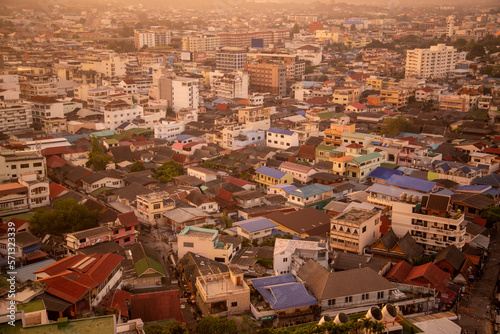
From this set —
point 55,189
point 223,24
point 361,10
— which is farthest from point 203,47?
point 361,10

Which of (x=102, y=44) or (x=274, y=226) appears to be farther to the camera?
(x=102, y=44)

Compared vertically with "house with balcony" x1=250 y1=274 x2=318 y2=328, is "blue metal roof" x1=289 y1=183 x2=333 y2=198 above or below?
above

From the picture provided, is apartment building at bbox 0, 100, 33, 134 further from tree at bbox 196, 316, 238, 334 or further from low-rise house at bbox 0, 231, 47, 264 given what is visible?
tree at bbox 196, 316, 238, 334

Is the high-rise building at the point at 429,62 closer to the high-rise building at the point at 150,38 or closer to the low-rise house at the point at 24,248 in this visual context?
the high-rise building at the point at 150,38

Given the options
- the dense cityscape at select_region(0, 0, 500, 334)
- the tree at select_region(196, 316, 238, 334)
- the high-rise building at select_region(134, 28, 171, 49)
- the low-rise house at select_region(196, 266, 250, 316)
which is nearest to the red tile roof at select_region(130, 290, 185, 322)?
the dense cityscape at select_region(0, 0, 500, 334)

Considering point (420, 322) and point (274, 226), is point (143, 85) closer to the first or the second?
point (274, 226)

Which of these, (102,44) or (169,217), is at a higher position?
(102,44)
